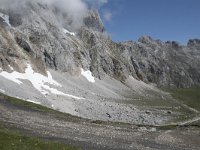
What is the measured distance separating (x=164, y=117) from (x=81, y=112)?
120 ft

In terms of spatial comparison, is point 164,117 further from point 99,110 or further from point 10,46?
point 10,46

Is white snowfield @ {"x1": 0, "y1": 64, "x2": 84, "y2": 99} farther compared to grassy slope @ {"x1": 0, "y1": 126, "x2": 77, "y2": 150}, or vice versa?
white snowfield @ {"x1": 0, "y1": 64, "x2": 84, "y2": 99}

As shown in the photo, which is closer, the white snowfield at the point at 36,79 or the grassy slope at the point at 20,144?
the grassy slope at the point at 20,144

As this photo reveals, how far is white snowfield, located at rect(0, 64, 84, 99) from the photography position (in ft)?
447

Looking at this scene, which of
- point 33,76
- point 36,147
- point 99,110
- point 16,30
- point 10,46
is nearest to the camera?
point 36,147

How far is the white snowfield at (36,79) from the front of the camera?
136250 millimetres

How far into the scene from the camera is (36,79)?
14950 cm

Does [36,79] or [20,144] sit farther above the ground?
[36,79]

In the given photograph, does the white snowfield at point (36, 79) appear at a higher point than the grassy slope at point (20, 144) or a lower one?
higher

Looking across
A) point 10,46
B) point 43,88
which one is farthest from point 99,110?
point 10,46

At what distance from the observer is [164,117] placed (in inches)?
5399

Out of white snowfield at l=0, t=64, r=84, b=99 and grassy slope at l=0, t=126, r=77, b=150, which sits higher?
white snowfield at l=0, t=64, r=84, b=99

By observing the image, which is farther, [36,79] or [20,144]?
[36,79]

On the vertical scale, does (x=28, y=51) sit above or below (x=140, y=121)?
above
